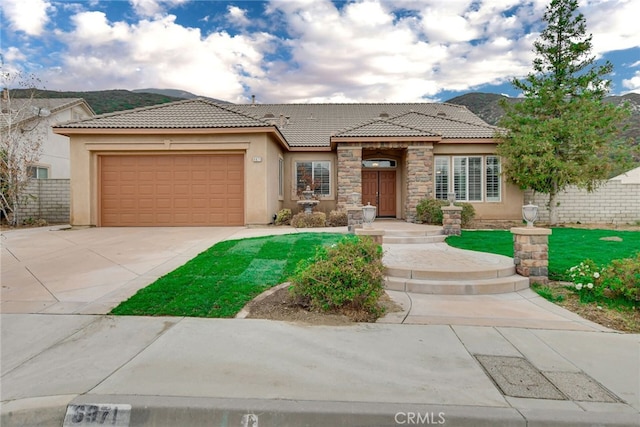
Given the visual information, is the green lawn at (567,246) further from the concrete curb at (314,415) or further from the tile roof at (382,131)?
the tile roof at (382,131)

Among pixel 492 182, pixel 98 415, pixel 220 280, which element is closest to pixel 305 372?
pixel 98 415

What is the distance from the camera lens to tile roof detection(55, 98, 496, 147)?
1172 centimetres

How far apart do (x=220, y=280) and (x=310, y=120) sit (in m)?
14.7

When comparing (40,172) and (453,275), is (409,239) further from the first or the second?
(40,172)

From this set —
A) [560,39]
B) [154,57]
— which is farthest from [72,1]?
[560,39]

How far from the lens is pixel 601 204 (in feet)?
44.9

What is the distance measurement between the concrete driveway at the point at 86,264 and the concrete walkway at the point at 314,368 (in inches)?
2.6

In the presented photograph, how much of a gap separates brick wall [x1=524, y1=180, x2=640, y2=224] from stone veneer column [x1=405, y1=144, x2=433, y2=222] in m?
4.72

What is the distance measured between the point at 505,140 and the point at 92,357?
1452 centimetres

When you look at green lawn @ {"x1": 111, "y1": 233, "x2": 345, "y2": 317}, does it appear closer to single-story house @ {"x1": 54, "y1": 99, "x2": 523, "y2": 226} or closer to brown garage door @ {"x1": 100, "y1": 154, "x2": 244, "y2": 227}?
single-story house @ {"x1": 54, "y1": 99, "x2": 523, "y2": 226}

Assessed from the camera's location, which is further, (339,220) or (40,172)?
(40,172)

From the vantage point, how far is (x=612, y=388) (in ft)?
8.34

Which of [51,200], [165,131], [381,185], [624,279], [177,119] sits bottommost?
[624,279]

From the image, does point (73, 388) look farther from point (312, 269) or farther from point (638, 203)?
point (638, 203)
